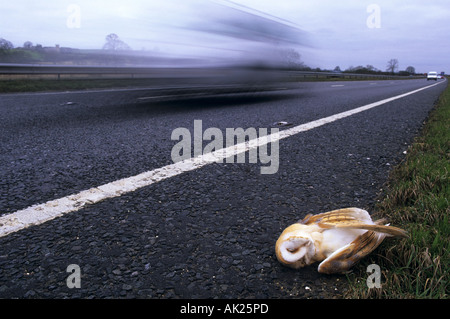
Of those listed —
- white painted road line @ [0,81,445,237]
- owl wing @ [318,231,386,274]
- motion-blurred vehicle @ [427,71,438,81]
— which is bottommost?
owl wing @ [318,231,386,274]

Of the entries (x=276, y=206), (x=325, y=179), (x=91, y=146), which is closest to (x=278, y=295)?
(x=276, y=206)

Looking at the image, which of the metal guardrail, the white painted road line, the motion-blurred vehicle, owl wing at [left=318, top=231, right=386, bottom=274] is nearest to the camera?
owl wing at [left=318, top=231, right=386, bottom=274]

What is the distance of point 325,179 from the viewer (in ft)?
7.79

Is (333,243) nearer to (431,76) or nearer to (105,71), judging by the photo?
(105,71)

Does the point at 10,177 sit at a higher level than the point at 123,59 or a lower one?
lower

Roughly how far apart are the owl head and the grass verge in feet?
0.58

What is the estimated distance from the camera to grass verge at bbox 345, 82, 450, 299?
3.93 ft

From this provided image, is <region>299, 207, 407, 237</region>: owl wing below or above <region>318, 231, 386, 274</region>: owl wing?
above

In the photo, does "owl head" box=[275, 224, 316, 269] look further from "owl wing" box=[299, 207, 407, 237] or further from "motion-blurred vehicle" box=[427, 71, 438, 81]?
"motion-blurred vehicle" box=[427, 71, 438, 81]

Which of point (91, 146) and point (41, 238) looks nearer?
point (41, 238)

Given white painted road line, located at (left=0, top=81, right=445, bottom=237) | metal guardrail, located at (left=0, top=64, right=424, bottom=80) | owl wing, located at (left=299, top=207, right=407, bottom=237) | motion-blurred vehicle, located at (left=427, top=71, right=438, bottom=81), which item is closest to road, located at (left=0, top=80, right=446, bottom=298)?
white painted road line, located at (left=0, top=81, right=445, bottom=237)

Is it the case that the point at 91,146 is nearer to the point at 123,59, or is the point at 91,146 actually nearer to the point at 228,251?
the point at 228,251

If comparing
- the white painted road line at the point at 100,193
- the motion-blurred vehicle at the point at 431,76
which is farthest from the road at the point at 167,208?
the motion-blurred vehicle at the point at 431,76

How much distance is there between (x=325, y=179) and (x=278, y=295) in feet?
4.27
